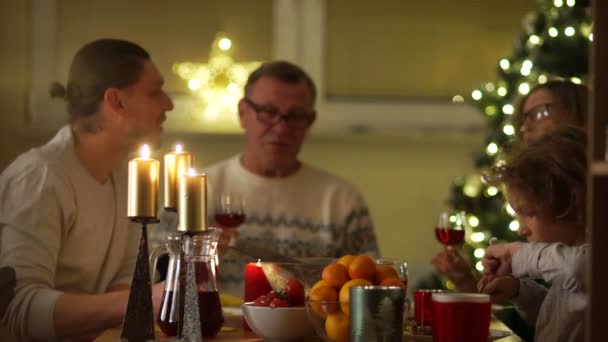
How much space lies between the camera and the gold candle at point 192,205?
185 centimetres

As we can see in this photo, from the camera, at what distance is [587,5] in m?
3.83

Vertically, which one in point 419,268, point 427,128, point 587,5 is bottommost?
point 419,268

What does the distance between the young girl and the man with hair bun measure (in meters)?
0.88

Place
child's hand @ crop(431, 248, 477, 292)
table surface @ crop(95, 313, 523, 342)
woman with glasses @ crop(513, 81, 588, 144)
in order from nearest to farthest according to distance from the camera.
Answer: table surface @ crop(95, 313, 523, 342) < child's hand @ crop(431, 248, 477, 292) < woman with glasses @ crop(513, 81, 588, 144)

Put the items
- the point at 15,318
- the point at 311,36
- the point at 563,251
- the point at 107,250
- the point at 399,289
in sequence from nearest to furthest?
the point at 399,289
the point at 563,251
the point at 15,318
the point at 107,250
the point at 311,36

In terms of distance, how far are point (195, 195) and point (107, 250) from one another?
1115 mm

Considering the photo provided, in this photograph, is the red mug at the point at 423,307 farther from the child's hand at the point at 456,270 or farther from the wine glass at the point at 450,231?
the wine glass at the point at 450,231

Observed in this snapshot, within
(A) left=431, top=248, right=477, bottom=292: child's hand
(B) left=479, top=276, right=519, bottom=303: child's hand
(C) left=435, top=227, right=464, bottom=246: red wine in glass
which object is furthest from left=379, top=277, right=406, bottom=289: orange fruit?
(C) left=435, top=227, right=464, bottom=246: red wine in glass

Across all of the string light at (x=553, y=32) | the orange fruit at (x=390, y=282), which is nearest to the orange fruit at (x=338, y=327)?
the orange fruit at (x=390, y=282)

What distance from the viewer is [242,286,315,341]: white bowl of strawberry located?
204cm

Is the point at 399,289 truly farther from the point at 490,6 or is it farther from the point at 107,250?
the point at 490,6

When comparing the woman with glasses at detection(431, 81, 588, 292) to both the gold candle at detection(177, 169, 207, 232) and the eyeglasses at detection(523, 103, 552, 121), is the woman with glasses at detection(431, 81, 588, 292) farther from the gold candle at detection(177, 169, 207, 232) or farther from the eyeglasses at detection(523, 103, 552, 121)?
the gold candle at detection(177, 169, 207, 232)

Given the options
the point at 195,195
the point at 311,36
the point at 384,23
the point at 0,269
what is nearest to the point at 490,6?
the point at 384,23

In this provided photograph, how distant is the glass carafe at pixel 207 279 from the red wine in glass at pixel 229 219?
997 millimetres
